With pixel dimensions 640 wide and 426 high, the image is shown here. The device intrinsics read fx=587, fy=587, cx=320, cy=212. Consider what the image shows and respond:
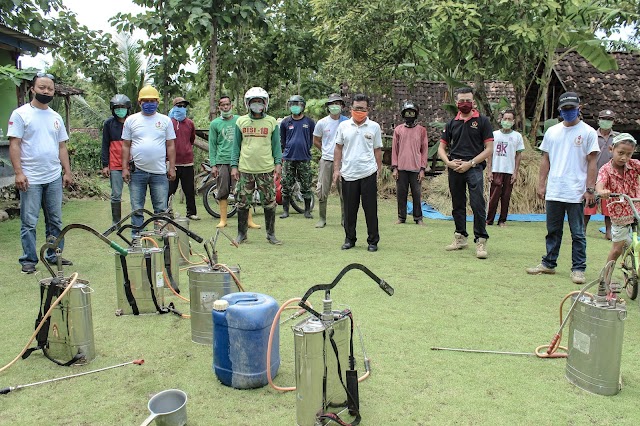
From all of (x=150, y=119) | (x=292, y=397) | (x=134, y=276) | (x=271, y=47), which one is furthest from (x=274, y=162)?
(x=271, y=47)

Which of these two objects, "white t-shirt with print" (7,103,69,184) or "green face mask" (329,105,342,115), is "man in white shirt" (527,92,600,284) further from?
"white t-shirt with print" (7,103,69,184)

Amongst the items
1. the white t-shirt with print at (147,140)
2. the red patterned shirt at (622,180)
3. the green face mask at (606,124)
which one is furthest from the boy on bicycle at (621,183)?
the white t-shirt with print at (147,140)

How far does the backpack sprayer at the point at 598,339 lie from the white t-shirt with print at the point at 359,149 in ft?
12.8

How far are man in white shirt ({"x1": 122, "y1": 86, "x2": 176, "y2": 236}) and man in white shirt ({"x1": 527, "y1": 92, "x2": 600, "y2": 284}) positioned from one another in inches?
165

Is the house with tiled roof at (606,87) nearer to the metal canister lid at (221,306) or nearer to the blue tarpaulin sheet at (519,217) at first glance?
the blue tarpaulin sheet at (519,217)

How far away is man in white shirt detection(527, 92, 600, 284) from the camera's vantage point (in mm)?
5648

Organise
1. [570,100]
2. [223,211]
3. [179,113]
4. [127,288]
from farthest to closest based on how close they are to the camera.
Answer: [179,113]
[223,211]
[570,100]
[127,288]

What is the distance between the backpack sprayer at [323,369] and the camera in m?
2.85

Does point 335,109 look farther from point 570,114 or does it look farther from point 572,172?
point 572,172

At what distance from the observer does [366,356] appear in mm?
3805

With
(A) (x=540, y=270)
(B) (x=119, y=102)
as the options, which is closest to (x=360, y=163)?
(A) (x=540, y=270)

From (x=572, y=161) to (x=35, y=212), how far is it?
5.29 meters

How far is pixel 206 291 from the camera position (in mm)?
4035

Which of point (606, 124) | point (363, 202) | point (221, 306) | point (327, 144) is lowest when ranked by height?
point (221, 306)
